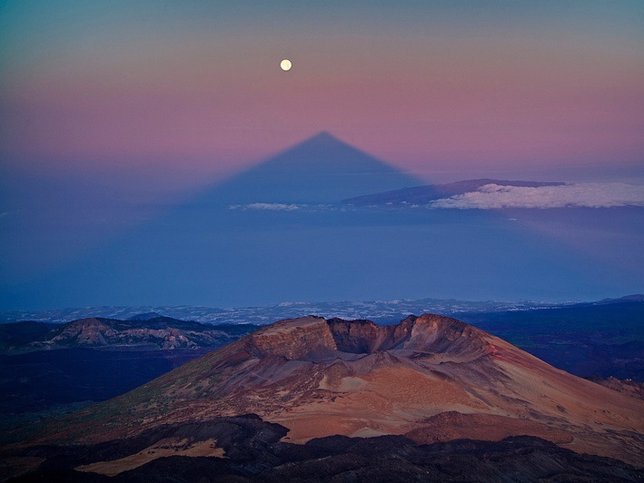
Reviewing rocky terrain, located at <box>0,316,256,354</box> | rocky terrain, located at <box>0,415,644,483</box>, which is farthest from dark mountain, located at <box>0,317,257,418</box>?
rocky terrain, located at <box>0,415,644,483</box>

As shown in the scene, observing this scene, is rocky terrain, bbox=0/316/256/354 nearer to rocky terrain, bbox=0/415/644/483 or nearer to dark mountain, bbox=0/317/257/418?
dark mountain, bbox=0/317/257/418

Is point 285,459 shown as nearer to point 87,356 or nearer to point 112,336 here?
point 87,356

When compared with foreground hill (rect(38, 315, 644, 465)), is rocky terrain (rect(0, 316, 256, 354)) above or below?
below

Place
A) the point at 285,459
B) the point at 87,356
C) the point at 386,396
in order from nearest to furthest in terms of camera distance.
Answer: the point at 285,459, the point at 386,396, the point at 87,356

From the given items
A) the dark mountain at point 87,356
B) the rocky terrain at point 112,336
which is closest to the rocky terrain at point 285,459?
the dark mountain at point 87,356

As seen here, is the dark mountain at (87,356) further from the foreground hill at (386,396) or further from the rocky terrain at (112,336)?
the foreground hill at (386,396)

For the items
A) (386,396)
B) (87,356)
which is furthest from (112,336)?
(386,396)

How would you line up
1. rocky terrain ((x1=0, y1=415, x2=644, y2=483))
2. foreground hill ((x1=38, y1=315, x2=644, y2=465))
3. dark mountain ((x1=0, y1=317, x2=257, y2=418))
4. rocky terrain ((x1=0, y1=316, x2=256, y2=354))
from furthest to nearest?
rocky terrain ((x1=0, y1=316, x2=256, y2=354)) → dark mountain ((x1=0, y1=317, x2=257, y2=418)) → foreground hill ((x1=38, y1=315, x2=644, y2=465)) → rocky terrain ((x1=0, y1=415, x2=644, y2=483))

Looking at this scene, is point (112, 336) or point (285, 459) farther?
point (112, 336)
